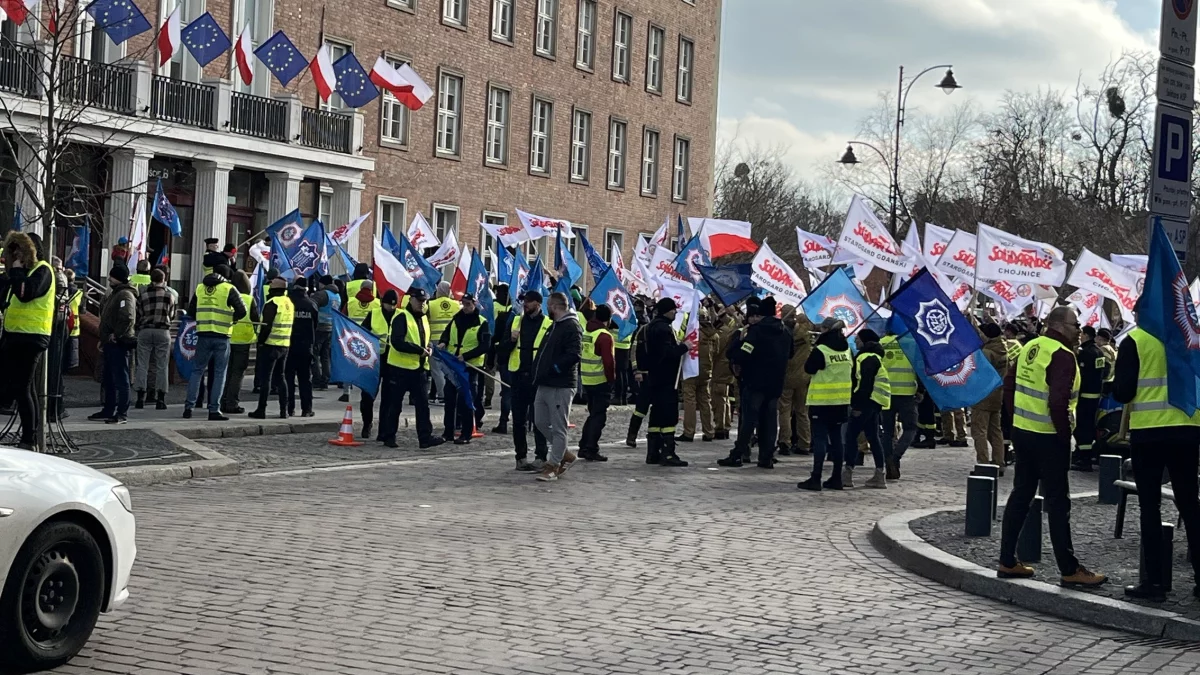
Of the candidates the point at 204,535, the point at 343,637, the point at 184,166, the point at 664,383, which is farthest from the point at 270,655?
the point at 184,166

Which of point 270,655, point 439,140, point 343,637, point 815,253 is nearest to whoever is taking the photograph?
point 270,655

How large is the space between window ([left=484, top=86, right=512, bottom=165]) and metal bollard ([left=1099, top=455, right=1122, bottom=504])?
30.2m

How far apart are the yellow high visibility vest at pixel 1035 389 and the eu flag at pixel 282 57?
19571 millimetres

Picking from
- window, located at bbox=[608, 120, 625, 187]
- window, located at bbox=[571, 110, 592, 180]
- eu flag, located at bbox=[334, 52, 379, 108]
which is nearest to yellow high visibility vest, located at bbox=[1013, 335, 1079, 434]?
eu flag, located at bbox=[334, 52, 379, 108]

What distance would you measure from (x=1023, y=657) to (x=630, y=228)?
4301 cm

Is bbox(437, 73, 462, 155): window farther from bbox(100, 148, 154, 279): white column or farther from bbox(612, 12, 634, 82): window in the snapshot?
bbox(100, 148, 154, 279): white column

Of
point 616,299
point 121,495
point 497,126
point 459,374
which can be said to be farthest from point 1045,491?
point 497,126

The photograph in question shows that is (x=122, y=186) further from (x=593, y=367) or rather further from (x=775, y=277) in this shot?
(x=593, y=367)

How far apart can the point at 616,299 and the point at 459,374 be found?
4.22m

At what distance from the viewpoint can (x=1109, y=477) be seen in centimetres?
1503

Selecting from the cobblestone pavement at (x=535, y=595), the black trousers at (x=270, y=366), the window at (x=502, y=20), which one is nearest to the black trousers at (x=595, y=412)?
the cobblestone pavement at (x=535, y=595)

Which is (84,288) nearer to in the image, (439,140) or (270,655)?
(439,140)

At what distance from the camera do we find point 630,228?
167 ft

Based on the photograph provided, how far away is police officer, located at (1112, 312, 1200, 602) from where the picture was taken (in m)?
9.47
